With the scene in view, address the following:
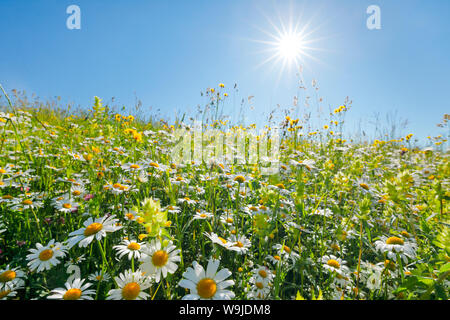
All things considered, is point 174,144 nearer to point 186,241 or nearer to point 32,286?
point 186,241

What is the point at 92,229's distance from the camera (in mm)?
1121

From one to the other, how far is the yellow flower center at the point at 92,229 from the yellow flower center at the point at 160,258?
16.8 inches

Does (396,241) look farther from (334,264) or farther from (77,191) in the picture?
(77,191)

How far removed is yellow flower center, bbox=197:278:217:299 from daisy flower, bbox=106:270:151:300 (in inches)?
9.8

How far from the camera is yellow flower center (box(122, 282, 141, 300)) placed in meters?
0.90

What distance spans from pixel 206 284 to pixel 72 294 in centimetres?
61

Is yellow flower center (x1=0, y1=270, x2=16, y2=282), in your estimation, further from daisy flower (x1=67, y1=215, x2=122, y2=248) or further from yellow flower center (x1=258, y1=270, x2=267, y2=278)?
yellow flower center (x1=258, y1=270, x2=267, y2=278)

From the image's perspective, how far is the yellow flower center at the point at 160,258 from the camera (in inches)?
35.9

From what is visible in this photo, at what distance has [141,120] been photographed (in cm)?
574

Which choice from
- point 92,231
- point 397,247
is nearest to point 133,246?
point 92,231
